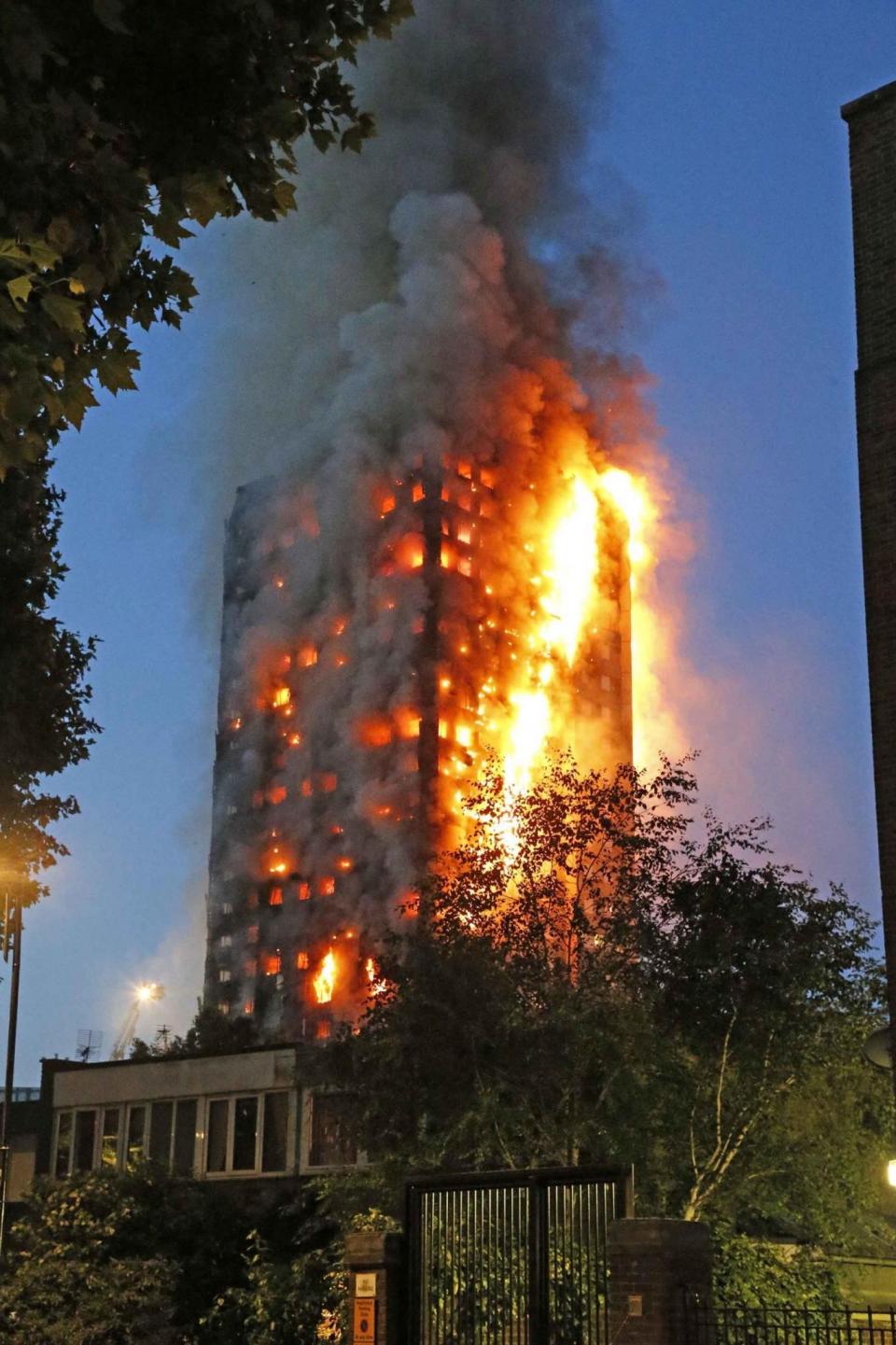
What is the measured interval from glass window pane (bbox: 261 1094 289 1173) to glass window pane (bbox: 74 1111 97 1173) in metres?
6.91

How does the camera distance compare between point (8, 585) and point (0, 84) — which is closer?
point (0, 84)

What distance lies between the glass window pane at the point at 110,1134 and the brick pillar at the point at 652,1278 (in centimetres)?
3093

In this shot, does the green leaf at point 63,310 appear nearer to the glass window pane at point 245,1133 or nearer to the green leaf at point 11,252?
the green leaf at point 11,252

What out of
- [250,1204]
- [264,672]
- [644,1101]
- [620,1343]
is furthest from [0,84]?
[264,672]

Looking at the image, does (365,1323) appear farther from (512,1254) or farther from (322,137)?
(322,137)

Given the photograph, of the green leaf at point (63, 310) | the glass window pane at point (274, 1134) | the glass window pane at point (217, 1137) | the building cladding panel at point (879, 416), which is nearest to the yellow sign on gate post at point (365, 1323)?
the building cladding panel at point (879, 416)

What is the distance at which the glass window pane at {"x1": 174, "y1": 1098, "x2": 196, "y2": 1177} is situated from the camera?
1561 inches

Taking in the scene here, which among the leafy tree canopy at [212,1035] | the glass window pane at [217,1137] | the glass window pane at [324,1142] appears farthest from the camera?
the leafy tree canopy at [212,1035]

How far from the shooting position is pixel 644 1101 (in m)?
23.4

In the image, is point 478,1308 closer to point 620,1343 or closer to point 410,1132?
point 620,1343

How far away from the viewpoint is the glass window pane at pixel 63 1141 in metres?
42.9

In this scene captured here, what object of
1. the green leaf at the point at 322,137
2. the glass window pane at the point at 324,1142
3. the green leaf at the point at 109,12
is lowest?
the glass window pane at the point at 324,1142

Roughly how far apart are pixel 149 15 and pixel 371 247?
341 ft

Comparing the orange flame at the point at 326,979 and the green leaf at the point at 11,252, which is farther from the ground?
the orange flame at the point at 326,979
